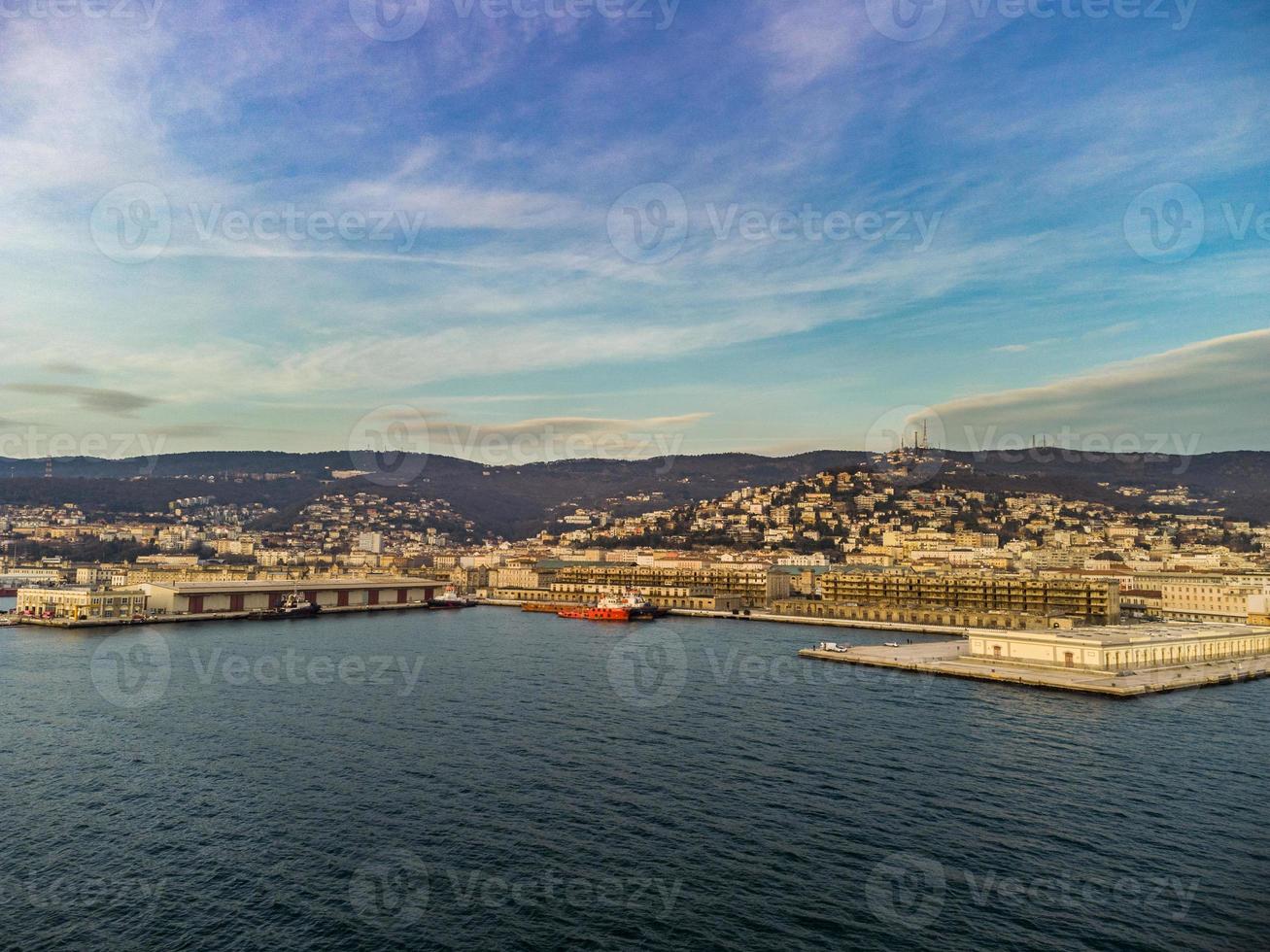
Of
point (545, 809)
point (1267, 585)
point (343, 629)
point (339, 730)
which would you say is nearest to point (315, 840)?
point (545, 809)

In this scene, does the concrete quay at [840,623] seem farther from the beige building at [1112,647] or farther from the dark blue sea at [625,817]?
the dark blue sea at [625,817]

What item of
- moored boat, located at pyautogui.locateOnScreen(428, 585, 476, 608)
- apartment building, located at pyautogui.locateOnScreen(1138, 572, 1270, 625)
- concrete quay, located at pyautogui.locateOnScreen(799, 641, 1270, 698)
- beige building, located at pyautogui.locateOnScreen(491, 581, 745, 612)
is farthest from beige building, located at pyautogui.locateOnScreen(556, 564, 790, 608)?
concrete quay, located at pyautogui.locateOnScreen(799, 641, 1270, 698)

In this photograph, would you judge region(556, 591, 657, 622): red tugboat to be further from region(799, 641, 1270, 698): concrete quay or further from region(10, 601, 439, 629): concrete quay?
region(799, 641, 1270, 698): concrete quay

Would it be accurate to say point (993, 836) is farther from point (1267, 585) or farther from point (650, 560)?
point (650, 560)

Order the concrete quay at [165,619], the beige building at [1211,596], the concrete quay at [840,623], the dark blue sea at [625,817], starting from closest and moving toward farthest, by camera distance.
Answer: the dark blue sea at [625,817] < the concrete quay at [165,619] < the concrete quay at [840,623] < the beige building at [1211,596]

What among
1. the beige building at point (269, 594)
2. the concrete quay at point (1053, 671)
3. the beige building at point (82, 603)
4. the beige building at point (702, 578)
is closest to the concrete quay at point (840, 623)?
the beige building at point (702, 578)
